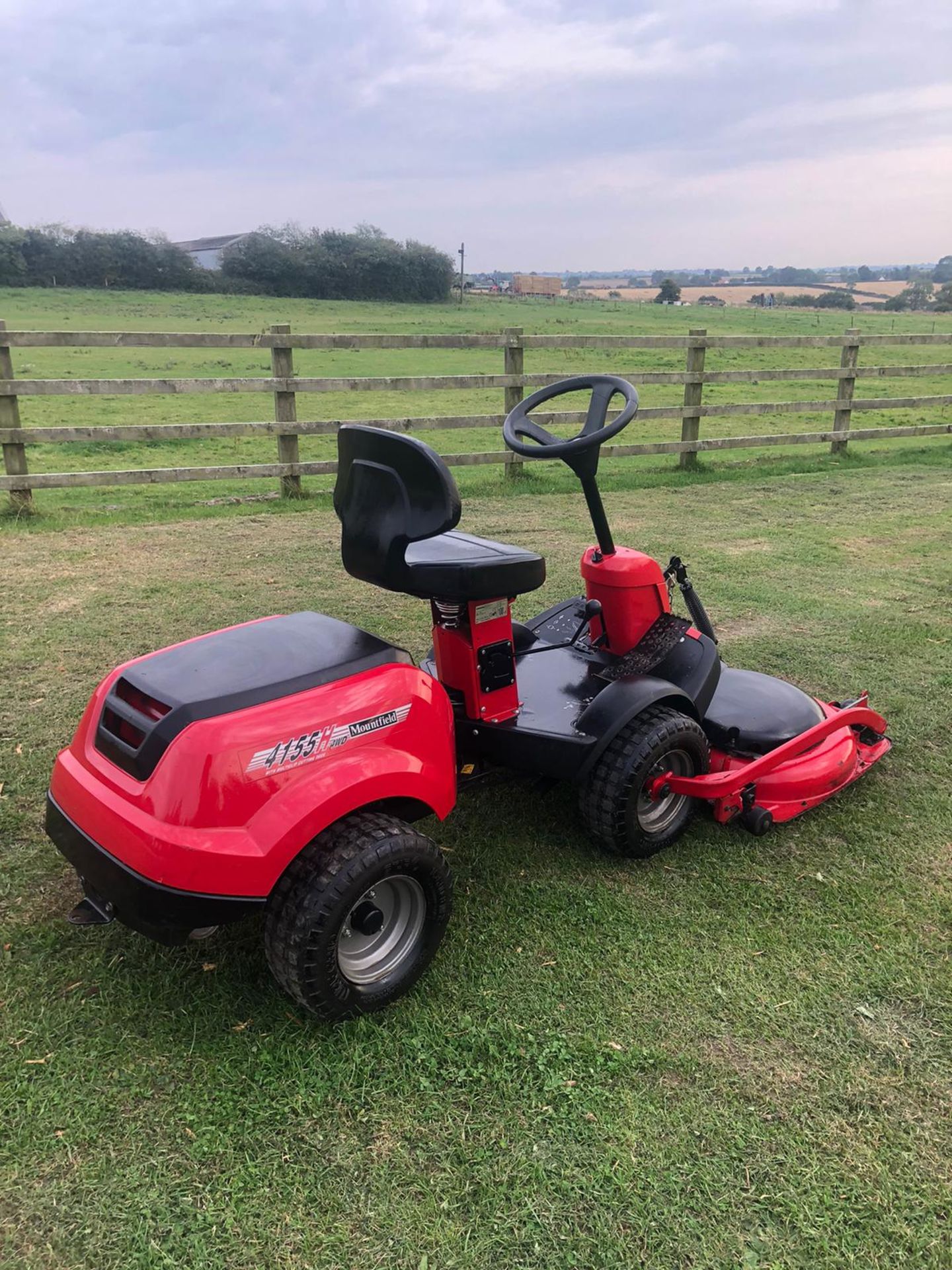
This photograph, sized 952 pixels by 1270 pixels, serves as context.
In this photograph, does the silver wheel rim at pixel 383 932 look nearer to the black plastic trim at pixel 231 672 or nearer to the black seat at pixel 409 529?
the black plastic trim at pixel 231 672

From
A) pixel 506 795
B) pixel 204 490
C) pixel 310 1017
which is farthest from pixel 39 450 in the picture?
pixel 310 1017

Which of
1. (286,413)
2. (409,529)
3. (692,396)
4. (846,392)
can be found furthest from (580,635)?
(846,392)

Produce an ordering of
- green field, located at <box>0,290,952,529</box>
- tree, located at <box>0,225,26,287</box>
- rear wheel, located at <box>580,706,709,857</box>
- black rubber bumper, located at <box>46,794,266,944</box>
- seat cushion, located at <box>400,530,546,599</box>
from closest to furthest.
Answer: black rubber bumper, located at <box>46,794,266,944</box> < seat cushion, located at <box>400,530,546,599</box> < rear wheel, located at <box>580,706,709,857</box> < green field, located at <box>0,290,952,529</box> < tree, located at <box>0,225,26,287</box>

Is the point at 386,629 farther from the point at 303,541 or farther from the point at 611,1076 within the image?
the point at 611,1076

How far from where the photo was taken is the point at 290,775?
2.24m

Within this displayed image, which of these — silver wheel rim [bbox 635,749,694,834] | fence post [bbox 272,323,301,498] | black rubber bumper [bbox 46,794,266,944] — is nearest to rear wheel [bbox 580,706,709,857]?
silver wheel rim [bbox 635,749,694,834]

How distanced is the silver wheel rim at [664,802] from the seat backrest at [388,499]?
3.61 feet

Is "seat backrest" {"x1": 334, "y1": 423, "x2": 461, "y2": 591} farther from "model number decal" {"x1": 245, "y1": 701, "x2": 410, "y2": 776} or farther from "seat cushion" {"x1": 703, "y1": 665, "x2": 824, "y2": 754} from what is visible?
"seat cushion" {"x1": 703, "y1": 665, "x2": 824, "y2": 754}

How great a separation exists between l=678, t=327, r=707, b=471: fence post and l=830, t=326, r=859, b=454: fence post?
1888 millimetres


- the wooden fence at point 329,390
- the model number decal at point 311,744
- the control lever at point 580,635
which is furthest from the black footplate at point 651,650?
the wooden fence at point 329,390

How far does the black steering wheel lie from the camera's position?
9.72 feet

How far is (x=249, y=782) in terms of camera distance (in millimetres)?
2164

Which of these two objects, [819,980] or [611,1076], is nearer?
[611,1076]

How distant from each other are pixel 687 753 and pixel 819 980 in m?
0.83
